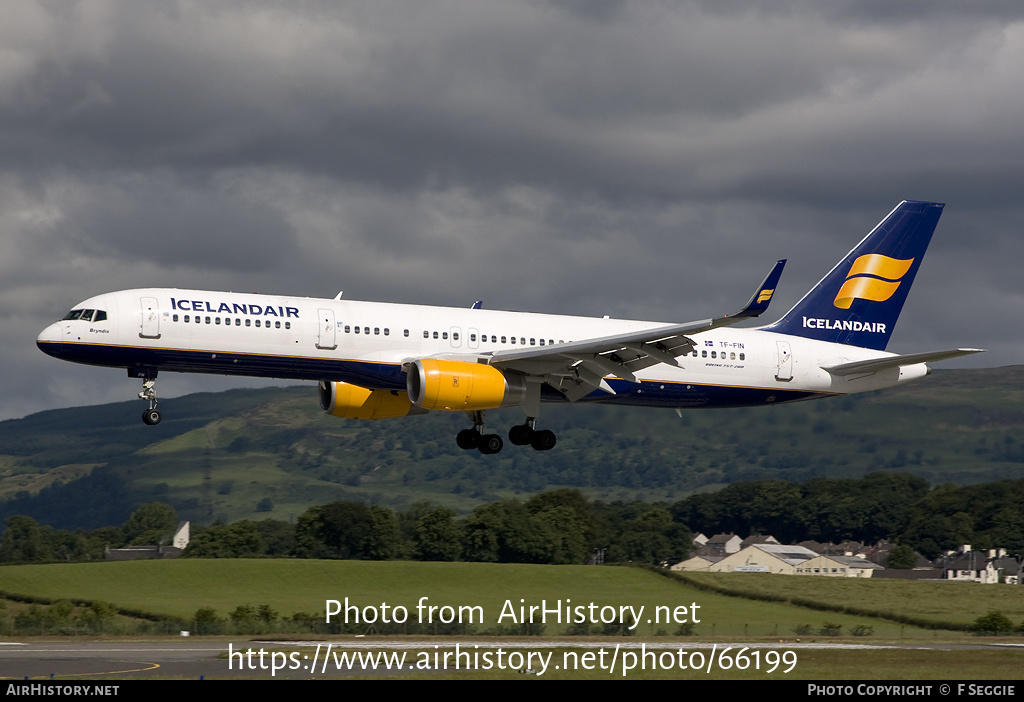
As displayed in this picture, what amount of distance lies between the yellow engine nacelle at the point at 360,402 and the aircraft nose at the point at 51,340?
10.8 meters

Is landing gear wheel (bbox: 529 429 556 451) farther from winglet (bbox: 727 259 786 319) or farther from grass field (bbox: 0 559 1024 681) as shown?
grass field (bbox: 0 559 1024 681)

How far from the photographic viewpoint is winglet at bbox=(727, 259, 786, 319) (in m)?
37.8

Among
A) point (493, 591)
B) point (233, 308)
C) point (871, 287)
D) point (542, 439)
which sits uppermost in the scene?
point (871, 287)

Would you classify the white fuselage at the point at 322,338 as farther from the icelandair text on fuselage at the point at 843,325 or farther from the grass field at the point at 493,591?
the grass field at the point at 493,591

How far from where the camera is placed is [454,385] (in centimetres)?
4262

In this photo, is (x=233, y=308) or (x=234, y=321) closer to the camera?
(x=234, y=321)

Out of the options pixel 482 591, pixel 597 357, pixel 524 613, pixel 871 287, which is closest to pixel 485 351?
pixel 597 357

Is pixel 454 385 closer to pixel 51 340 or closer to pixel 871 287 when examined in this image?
pixel 51 340

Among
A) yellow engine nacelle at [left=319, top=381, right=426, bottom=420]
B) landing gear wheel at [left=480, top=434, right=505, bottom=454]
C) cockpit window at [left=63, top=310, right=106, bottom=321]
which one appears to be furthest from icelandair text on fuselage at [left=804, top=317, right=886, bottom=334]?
cockpit window at [left=63, top=310, right=106, bottom=321]

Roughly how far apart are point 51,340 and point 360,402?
12347mm

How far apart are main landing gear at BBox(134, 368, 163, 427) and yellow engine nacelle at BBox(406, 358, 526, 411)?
870 centimetres

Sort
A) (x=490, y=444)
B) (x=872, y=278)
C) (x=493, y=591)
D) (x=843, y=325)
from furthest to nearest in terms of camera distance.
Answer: (x=493, y=591), (x=872, y=278), (x=843, y=325), (x=490, y=444)
